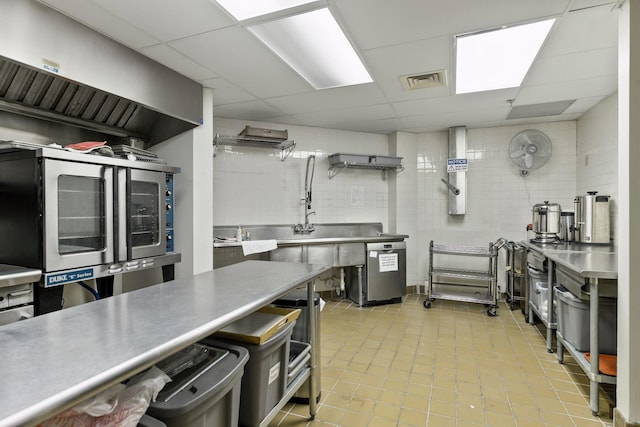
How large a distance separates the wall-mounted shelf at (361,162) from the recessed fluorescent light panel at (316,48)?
1443 millimetres

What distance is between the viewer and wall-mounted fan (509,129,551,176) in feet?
14.4

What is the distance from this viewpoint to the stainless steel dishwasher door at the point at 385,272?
4.46m

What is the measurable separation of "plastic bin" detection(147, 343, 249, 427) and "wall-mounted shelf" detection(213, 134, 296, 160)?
3.10 metres

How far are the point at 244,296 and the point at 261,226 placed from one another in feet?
10.4

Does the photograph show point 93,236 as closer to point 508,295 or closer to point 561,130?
point 508,295

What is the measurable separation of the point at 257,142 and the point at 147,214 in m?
1.88

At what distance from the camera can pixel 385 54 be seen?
2.64 m

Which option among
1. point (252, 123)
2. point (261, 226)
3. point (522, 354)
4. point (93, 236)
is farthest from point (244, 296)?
point (252, 123)

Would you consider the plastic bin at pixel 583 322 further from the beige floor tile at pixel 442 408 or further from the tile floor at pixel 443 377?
the beige floor tile at pixel 442 408

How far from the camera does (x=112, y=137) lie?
313cm

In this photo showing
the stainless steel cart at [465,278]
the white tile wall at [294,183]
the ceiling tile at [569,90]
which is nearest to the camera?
the ceiling tile at [569,90]

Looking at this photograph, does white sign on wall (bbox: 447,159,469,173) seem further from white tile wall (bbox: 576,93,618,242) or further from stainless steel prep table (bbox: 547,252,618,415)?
stainless steel prep table (bbox: 547,252,618,415)

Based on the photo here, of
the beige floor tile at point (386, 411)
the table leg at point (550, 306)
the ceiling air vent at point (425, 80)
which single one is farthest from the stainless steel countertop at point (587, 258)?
the ceiling air vent at point (425, 80)

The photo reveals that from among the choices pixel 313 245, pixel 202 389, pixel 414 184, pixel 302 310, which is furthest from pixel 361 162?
pixel 202 389
